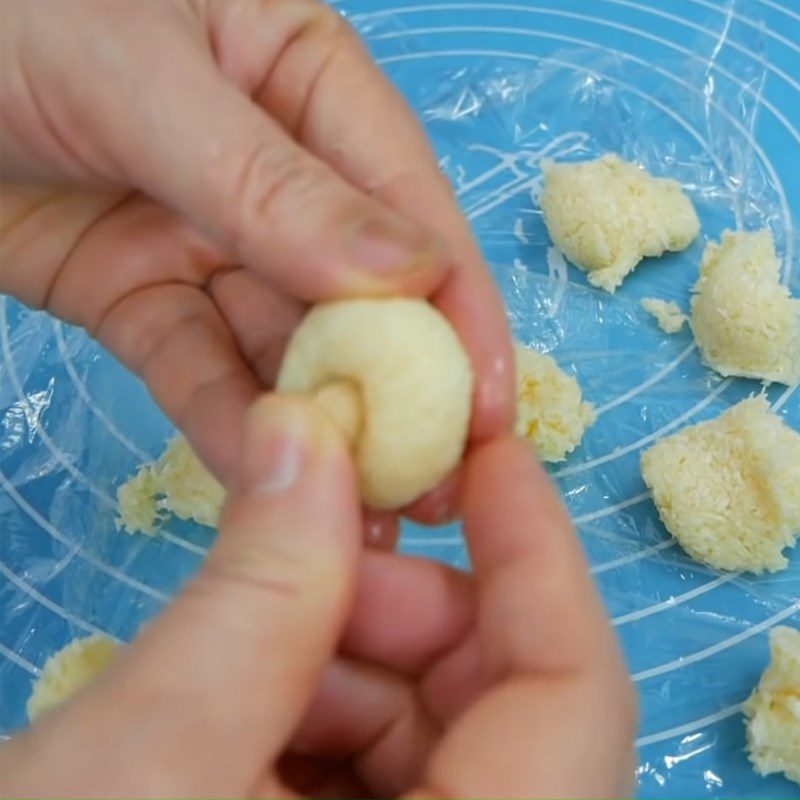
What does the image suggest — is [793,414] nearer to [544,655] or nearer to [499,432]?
[499,432]

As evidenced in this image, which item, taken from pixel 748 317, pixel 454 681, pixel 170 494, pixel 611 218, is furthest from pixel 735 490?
pixel 170 494

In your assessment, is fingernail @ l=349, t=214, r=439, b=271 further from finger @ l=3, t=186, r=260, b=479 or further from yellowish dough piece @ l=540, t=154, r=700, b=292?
yellowish dough piece @ l=540, t=154, r=700, b=292

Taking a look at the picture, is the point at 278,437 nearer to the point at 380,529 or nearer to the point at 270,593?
the point at 270,593

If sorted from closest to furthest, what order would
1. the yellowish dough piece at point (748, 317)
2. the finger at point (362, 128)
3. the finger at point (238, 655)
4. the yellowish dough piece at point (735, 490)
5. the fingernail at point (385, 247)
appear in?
1. the finger at point (238, 655)
2. the fingernail at point (385, 247)
3. the finger at point (362, 128)
4. the yellowish dough piece at point (735, 490)
5. the yellowish dough piece at point (748, 317)

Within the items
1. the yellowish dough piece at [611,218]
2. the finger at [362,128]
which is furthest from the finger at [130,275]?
the yellowish dough piece at [611,218]

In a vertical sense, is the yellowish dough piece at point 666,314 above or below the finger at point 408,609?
below

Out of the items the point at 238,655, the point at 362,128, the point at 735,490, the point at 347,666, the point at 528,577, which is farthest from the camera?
the point at 735,490

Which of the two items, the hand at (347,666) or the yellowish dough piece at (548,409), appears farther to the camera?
the yellowish dough piece at (548,409)

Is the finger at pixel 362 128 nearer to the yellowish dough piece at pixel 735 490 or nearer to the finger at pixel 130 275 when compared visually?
the finger at pixel 130 275
